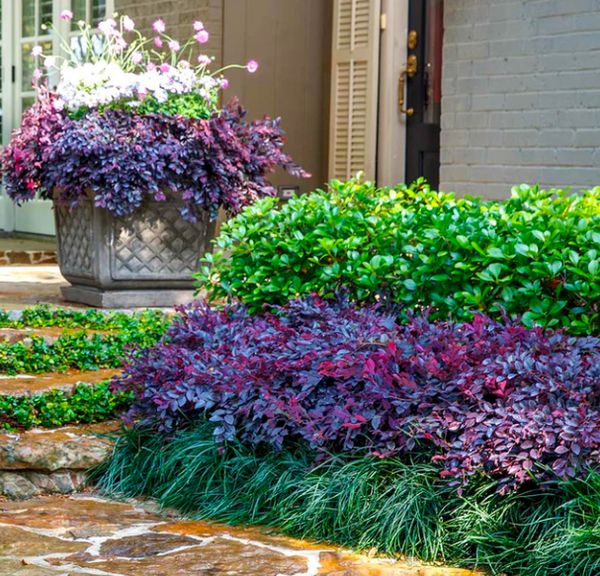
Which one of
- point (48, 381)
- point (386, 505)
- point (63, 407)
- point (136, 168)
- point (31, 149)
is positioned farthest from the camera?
point (31, 149)

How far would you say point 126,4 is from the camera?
9.38m

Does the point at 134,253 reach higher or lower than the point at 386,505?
higher

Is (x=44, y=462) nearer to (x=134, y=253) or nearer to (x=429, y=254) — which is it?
(x=429, y=254)

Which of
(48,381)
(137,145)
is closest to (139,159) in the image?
(137,145)

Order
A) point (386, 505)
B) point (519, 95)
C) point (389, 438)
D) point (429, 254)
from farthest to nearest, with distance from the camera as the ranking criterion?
point (519, 95) → point (429, 254) → point (389, 438) → point (386, 505)

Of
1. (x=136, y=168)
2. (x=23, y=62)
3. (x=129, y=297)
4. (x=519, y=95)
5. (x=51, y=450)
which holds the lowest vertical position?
(x=51, y=450)

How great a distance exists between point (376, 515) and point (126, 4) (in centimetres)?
687

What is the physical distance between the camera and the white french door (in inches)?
412

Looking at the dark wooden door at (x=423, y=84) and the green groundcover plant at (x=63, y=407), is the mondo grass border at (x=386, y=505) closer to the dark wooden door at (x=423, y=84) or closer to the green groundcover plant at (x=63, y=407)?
the green groundcover plant at (x=63, y=407)

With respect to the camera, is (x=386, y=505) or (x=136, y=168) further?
(x=136, y=168)

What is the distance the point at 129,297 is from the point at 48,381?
5.33 feet

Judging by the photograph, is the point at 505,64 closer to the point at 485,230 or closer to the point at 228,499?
the point at 485,230

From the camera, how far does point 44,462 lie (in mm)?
4164

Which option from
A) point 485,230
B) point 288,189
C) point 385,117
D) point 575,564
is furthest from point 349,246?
point 288,189
